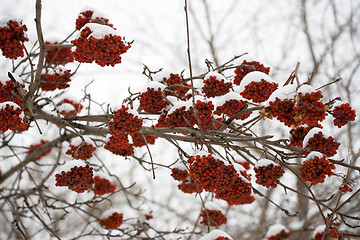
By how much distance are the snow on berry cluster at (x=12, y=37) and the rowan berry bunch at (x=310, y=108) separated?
2.21 m

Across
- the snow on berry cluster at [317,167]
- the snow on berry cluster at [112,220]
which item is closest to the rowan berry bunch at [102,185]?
the snow on berry cluster at [112,220]

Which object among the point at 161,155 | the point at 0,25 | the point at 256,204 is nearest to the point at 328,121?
the point at 256,204

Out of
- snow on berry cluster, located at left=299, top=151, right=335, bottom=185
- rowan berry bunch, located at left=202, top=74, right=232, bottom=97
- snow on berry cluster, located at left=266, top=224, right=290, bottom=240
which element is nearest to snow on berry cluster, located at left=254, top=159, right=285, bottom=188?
snow on berry cluster, located at left=299, top=151, right=335, bottom=185

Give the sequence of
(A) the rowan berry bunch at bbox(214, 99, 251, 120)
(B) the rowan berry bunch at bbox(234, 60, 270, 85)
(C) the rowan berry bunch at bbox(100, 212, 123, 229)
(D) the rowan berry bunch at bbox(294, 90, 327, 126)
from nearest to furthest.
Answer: (D) the rowan berry bunch at bbox(294, 90, 327, 126)
(A) the rowan berry bunch at bbox(214, 99, 251, 120)
(B) the rowan berry bunch at bbox(234, 60, 270, 85)
(C) the rowan berry bunch at bbox(100, 212, 123, 229)

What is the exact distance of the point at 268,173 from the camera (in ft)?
6.86

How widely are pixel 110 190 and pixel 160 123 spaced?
4.61 ft

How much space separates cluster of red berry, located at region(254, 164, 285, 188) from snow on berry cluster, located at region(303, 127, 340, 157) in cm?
25

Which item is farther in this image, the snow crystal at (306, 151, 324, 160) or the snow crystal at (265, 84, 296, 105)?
the snow crystal at (306, 151, 324, 160)

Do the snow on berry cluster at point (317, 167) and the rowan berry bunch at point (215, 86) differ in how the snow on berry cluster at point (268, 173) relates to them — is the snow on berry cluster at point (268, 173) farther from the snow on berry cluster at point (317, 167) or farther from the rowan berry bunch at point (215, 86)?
the rowan berry bunch at point (215, 86)

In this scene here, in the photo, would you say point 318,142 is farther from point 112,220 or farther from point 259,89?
point 112,220

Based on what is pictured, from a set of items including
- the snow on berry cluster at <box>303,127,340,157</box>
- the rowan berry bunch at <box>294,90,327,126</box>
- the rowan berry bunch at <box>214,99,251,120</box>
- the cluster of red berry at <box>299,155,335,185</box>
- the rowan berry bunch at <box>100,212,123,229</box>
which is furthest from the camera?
the rowan berry bunch at <box>100,212,123,229</box>

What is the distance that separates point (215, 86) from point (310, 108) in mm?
851

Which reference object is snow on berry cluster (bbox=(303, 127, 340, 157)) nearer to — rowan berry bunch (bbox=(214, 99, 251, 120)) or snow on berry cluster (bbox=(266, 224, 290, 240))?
rowan berry bunch (bbox=(214, 99, 251, 120))

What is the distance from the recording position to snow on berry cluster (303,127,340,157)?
1975mm
